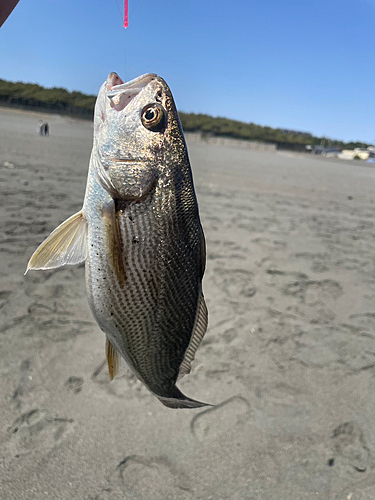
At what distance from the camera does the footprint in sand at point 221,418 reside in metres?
3.55

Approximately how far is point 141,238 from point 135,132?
513 millimetres

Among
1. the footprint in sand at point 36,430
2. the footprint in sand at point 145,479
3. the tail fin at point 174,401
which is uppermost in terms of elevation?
the tail fin at point 174,401

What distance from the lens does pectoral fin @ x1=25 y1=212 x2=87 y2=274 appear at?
1.70m

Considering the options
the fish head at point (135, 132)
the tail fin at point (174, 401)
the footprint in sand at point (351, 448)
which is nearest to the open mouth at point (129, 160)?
the fish head at point (135, 132)

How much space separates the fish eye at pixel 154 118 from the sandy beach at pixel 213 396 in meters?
2.80

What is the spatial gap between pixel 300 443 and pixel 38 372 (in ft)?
9.13

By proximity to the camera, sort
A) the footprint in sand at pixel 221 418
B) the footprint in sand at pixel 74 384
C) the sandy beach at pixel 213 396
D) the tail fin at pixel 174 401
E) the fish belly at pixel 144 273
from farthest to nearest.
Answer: the footprint in sand at pixel 74 384
the footprint in sand at pixel 221 418
the sandy beach at pixel 213 396
the tail fin at pixel 174 401
the fish belly at pixel 144 273

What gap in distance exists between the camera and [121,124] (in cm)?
173

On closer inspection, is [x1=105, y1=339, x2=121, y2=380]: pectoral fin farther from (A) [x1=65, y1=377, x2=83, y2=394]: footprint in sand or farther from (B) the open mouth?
(A) [x1=65, y1=377, x2=83, y2=394]: footprint in sand

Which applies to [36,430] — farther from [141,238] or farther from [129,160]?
[129,160]

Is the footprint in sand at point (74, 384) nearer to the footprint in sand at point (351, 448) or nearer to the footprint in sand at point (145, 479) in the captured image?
the footprint in sand at point (145, 479)

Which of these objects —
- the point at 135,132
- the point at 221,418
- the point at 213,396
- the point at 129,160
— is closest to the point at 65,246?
the point at 129,160

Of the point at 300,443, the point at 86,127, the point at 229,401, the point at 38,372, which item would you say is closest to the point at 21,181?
the point at 38,372

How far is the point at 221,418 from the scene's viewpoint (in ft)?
12.2
